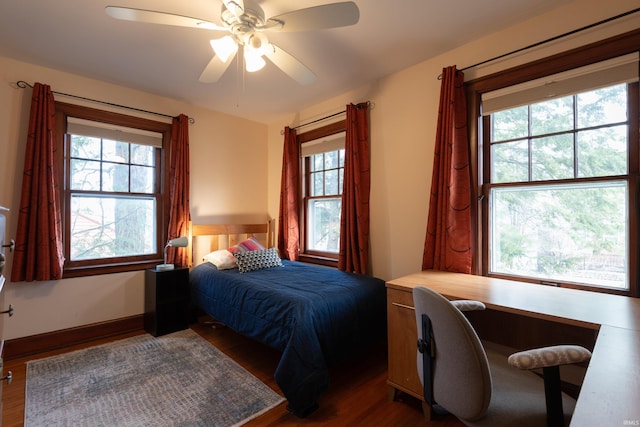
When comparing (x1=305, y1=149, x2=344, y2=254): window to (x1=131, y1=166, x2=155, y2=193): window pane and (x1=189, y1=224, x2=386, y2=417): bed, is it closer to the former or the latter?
(x1=189, y1=224, x2=386, y2=417): bed

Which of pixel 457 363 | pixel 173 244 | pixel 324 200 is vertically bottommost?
pixel 457 363

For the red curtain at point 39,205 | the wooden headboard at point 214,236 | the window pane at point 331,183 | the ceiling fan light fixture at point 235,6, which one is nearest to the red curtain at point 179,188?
the wooden headboard at point 214,236

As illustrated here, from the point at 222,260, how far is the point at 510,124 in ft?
9.68

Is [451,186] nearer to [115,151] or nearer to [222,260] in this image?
[222,260]

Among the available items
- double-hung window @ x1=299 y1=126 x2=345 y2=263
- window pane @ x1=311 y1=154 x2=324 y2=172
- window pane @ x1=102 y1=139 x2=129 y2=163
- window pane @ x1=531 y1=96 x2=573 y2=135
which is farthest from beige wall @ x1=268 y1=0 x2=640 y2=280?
window pane @ x1=102 y1=139 x2=129 y2=163

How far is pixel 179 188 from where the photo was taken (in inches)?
130

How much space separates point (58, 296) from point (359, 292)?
2798 millimetres

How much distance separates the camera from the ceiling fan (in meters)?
1.45

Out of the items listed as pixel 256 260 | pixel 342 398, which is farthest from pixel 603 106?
pixel 256 260

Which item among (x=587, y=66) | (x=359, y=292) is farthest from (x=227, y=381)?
(x=587, y=66)

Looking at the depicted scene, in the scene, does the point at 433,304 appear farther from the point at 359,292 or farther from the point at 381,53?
the point at 381,53

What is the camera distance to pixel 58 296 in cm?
271

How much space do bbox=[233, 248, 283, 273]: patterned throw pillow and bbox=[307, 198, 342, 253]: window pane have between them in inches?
23.5

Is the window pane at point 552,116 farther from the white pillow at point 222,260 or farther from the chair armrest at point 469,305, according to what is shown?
the white pillow at point 222,260
